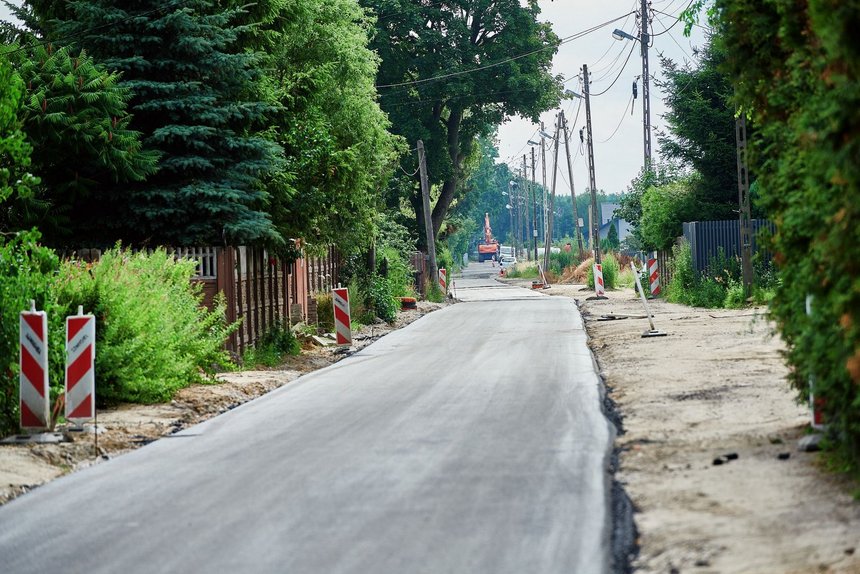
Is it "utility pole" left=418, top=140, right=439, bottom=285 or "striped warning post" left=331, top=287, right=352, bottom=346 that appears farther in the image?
"utility pole" left=418, top=140, right=439, bottom=285

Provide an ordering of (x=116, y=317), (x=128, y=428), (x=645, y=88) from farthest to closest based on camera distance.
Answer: (x=645, y=88) < (x=116, y=317) < (x=128, y=428)

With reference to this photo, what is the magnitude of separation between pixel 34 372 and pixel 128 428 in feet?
4.36

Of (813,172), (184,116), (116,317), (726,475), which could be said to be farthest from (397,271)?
(813,172)

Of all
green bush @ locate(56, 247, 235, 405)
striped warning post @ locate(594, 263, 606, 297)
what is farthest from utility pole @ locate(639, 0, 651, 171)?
green bush @ locate(56, 247, 235, 405)

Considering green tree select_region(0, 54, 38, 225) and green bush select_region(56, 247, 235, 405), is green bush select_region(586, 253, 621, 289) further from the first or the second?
green bush select_region(56, 247, 235, 405)

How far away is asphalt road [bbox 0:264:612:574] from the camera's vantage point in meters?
6.94

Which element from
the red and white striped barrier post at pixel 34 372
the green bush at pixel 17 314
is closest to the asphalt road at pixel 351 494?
the red and white striped barrier post at pixel 34 372

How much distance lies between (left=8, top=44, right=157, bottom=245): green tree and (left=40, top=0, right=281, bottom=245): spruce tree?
2.03 ft

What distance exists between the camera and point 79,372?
12.3m

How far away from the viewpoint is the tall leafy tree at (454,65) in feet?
193

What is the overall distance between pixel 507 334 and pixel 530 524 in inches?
763

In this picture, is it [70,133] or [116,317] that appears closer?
[116,317]

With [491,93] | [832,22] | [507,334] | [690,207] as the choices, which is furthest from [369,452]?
[491,93]

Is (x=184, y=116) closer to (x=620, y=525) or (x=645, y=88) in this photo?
(x=620, y=525)
